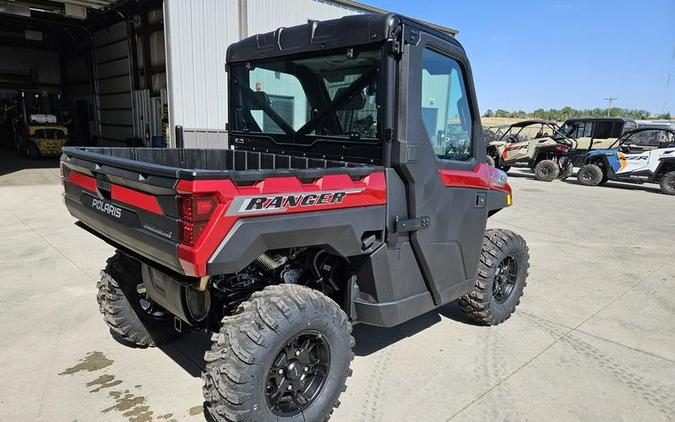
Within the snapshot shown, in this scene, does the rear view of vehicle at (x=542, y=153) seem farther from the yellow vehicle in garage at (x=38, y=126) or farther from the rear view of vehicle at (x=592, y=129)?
the yellow vehicle in garage at (x=38, y=126)

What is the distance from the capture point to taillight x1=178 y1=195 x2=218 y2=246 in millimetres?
2020

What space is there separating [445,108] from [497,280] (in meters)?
1.76

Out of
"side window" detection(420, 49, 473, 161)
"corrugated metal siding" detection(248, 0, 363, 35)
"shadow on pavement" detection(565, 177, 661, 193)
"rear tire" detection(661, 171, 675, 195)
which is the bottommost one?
"shadow on pavement" detection(565, 177, 661, 193)

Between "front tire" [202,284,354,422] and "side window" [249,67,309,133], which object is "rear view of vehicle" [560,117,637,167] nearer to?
"side window" [249,67,309,133]

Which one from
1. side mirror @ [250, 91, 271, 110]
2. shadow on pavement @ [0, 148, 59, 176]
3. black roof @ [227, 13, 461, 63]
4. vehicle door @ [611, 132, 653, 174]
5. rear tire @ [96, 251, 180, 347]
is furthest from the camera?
shadow on pavement @ [0, 148, 59, 176]

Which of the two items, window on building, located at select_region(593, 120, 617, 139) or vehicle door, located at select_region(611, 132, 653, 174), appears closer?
vehicle door, located at select_region(611, 132, 653, 174)

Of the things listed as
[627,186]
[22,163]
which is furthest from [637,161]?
[22,163]

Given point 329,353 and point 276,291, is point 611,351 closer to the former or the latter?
point 329,353

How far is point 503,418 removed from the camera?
2826mm

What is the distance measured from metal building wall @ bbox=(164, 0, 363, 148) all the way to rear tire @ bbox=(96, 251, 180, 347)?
8169 millimetres

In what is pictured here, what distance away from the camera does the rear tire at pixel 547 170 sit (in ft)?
52.2

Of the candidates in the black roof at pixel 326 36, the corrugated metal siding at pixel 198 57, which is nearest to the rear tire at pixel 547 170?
the corrugated metal siding at pixel 198 57

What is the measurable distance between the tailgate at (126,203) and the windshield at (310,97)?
4.19 ft

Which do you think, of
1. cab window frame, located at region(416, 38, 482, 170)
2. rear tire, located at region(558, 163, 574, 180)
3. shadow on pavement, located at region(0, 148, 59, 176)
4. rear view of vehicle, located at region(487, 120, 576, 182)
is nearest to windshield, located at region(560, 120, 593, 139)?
rear view of vehicle, located at region(487, 120, 576, 182)
